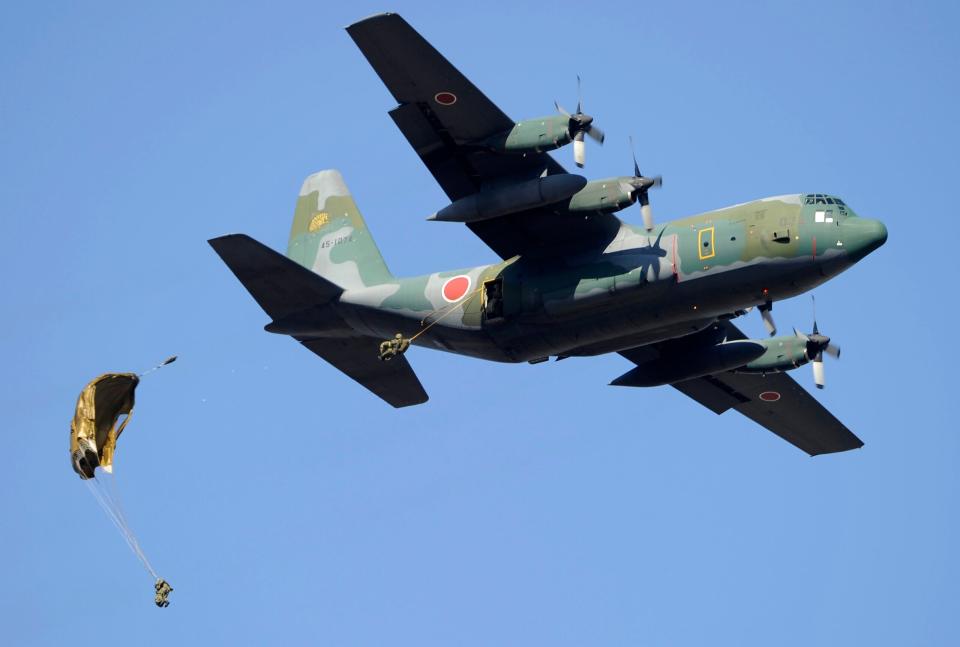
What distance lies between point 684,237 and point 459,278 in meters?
4.82

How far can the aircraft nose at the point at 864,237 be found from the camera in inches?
1063

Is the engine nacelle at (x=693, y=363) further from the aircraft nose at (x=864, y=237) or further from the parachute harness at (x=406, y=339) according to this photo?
the aircraft nose at (x=864, y=237)

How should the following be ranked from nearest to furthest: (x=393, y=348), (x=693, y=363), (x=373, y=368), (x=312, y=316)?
(x=393, y=348), (x=312, y=316), (x=693, y=363), (x=373, y=368)

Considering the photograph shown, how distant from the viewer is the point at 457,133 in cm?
2808

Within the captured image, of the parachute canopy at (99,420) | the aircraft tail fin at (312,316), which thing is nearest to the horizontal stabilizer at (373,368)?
the aircraft tail fin at (312,316)

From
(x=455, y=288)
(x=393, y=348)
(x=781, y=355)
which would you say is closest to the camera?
(x=393, y=348)

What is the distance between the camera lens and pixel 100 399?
25734mm

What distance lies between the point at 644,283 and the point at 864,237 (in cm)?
415

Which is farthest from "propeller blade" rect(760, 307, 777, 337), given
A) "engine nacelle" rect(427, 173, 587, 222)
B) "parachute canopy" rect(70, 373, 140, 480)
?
"parachute canopy" rect(70, 373, 140, 480)

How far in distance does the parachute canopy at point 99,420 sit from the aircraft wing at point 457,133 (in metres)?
7.23

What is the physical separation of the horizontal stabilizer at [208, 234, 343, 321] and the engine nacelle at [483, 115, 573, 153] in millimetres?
5131

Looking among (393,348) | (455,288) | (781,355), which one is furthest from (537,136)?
(781,355)

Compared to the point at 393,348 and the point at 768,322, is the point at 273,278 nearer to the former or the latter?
the point at 393,348

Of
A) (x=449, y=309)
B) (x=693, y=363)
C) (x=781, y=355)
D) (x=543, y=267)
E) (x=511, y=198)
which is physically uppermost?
(x=511, y=198)
